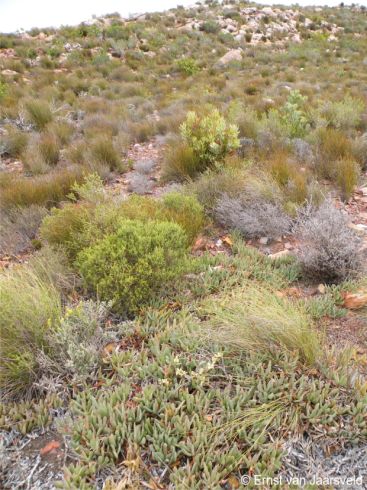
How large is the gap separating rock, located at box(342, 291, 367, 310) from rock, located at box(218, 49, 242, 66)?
12.9m

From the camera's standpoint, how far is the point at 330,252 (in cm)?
281

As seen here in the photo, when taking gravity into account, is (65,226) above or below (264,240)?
above

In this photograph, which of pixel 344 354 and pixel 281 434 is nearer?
pixel 281 434

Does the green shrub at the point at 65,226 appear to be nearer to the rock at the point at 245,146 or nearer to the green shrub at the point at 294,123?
the rock at the point at 245,146

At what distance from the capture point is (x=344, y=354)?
195 centimetres

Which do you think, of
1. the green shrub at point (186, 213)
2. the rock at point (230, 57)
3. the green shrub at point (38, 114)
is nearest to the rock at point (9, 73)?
the green shrub at point (38, 114)

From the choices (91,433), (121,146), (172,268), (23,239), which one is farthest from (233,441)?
(121,146)

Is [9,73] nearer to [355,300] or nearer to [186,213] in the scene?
[186,213]

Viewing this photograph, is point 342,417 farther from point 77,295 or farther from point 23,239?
point 23,239

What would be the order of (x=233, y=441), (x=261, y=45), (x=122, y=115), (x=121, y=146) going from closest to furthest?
(x=233, y=441) < (x=121, y=146) < (x=122, y=115) < (x=261, y=45)

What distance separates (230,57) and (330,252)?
1370 cm

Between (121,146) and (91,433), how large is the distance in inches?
213

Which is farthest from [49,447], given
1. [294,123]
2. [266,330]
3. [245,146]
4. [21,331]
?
[294,123]

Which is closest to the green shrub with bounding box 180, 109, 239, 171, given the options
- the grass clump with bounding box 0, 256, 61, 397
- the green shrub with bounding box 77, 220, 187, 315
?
the green shrub with bounding box 77, 220, 187, 315
